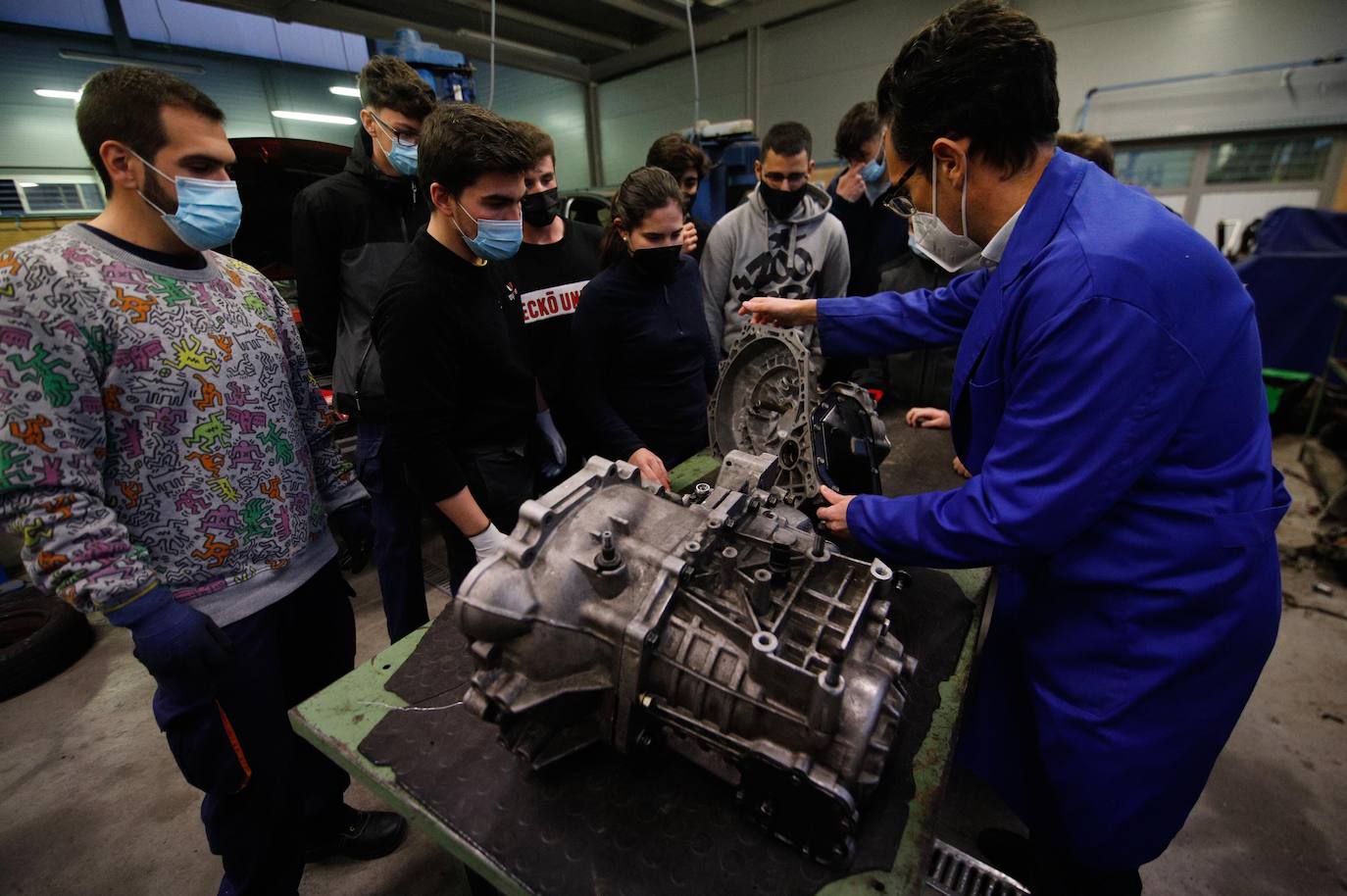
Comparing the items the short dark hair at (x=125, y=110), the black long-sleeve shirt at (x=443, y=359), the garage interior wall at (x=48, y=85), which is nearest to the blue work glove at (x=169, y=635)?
the black long-sleeve shirt at (x=443, y=359)

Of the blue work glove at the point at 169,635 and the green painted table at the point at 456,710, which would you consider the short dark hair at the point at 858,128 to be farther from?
the blue work glove at the point at 169,635

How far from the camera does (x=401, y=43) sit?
144 inches

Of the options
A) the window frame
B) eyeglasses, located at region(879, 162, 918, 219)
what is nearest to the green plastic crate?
the window frame

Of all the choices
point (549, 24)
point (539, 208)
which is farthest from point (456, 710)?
point (549, 24)

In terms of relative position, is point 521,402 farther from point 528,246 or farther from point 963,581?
point 963,581

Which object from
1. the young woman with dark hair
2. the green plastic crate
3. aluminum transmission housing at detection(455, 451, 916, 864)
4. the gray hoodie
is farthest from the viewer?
the green plastic crate

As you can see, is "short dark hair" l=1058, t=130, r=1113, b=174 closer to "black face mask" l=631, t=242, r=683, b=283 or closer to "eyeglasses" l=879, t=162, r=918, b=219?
"eyeglasses" l=879, t=162, r=918, b=219

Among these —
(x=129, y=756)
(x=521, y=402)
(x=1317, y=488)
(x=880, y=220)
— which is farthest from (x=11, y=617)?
(x=1317, y=488)

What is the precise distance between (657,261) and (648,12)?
362 inches

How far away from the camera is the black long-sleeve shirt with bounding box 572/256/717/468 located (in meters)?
2.34

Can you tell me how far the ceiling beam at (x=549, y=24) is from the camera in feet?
26.8

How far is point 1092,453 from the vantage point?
3.51 feet

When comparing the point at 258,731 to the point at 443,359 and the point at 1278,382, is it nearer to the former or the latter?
the point at 443,359

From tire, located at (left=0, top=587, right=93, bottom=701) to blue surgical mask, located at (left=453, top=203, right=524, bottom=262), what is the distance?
305cm
